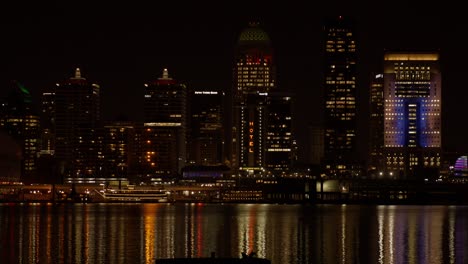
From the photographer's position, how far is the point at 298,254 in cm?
9525

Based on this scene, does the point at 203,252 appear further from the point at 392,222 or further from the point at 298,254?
the point at 392,222

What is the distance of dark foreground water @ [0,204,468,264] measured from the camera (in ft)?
307

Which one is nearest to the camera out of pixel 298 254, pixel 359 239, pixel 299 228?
pixel 298 254

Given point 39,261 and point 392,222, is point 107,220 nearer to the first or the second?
point 392,222

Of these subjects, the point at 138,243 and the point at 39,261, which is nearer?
the point at 39,261

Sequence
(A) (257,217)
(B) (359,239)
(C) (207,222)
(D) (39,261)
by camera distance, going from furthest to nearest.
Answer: (A) (257,217) < (C) (207,222) < (B) (359,239) < (D) (39,261)

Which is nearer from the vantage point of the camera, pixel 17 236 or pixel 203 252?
pixel 203 252

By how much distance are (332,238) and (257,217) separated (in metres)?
46.5

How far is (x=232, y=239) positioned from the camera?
113 m

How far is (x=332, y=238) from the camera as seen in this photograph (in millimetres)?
114312

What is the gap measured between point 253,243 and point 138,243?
446 inches

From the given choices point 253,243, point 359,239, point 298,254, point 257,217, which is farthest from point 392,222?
point 298,254

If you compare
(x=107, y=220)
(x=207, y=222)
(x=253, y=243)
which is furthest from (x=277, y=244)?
(x=107, y=220)

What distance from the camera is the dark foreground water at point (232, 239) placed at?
93500mm
